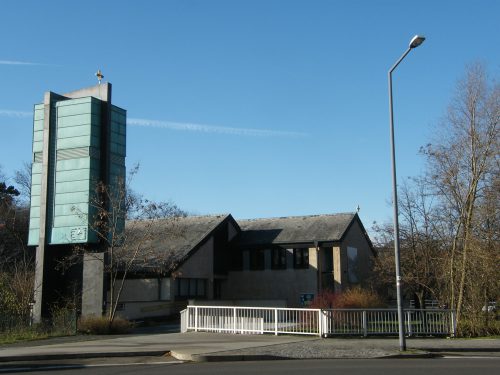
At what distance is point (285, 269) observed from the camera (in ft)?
136

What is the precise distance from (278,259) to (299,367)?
28184mm

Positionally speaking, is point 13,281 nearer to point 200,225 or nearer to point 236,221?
point 200,225

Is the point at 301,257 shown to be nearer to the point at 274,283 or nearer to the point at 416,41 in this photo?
the point at 274,283

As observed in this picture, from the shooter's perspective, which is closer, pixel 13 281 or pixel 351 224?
pixel 13 281

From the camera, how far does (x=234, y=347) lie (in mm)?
18297

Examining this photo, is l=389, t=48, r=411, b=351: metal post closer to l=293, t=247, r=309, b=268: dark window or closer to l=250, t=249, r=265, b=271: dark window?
l=293, t=247, r=309, b=268: dark window

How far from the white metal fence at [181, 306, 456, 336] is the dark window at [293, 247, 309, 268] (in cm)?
1818

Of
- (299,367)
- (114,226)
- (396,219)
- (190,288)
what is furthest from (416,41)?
(190,288)

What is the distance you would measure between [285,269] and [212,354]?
25.5 meters

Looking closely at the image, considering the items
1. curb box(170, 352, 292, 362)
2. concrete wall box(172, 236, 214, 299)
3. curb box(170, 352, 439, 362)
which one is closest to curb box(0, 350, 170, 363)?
curb box(170, 352, 439, 362)

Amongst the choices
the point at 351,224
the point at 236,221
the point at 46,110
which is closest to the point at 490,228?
the point at 351,224

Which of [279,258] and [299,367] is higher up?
[279,258]

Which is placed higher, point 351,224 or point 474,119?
point 474,119

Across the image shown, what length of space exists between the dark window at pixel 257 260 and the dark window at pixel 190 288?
14.0 ft
